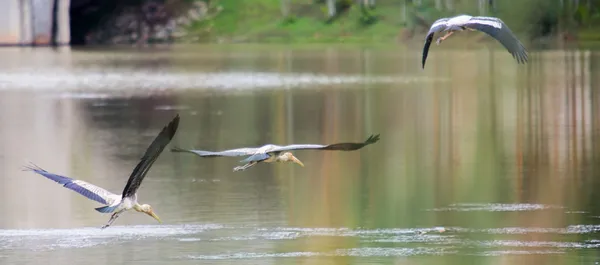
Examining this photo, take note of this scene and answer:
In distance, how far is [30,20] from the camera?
77750 millimetres

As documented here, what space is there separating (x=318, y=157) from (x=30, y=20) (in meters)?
56.4

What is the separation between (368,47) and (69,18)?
21.1 m

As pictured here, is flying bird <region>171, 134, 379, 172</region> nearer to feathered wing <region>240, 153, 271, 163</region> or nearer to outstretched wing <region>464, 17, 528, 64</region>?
feathered wing <region>240, 153, 271, 163</region>

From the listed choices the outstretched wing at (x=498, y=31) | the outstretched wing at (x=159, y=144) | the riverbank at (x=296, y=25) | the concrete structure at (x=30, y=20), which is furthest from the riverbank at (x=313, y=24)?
the outstretched wing at (x=159, y=144)

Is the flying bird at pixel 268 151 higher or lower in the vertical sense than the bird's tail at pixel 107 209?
higher

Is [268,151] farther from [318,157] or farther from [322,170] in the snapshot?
[318,157]

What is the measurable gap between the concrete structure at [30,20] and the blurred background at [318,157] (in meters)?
17.9

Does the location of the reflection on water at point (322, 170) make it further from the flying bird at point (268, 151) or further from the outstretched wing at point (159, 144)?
the outstretched wing at point (159, 144)

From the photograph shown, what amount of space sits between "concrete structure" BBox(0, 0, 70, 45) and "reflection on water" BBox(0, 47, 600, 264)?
35.2m

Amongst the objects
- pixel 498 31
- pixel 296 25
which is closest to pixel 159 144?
pixel 498 31

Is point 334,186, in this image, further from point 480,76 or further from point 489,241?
point 480,76

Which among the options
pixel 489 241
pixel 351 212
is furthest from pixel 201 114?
pixel 489 241

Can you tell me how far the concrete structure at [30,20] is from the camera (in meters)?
77.6

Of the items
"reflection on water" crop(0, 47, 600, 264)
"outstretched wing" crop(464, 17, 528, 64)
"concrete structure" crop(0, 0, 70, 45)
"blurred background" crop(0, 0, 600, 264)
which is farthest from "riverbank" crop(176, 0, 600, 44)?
"outstretched wing" crop(464, 17, 528, 64)
